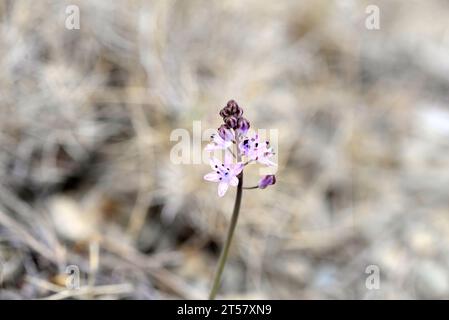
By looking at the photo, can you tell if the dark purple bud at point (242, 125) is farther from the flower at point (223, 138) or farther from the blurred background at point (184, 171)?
the blurred background at point (184, 171)

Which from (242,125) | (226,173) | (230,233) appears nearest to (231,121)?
(242,125)

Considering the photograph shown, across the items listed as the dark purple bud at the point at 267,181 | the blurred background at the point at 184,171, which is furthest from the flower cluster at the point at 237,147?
the blurred background at the point at 184,171

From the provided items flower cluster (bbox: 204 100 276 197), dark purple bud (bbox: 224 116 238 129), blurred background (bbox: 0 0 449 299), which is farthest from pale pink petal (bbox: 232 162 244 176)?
blurred background (bbox: 0 0 449 299)

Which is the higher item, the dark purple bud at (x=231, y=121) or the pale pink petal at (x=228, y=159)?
the dark purple bud at (x=231, y=121)

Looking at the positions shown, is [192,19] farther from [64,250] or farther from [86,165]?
[64,250]

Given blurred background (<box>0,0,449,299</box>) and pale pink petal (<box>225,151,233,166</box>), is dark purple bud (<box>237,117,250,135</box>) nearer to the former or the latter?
pale pink petal (<box>225,151,233,166</box>)
